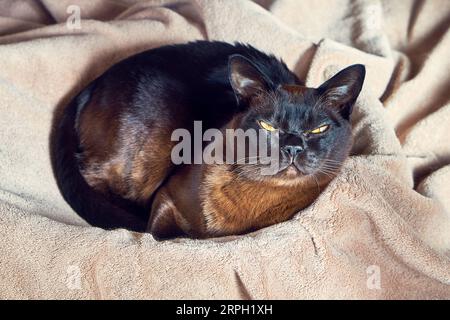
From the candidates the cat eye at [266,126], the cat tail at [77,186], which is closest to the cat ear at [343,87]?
the cat eye at [266,126]

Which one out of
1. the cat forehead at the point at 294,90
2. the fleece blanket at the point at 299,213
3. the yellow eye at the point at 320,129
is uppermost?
the cat forehead at the point at 294,90

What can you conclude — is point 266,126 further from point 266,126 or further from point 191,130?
point 191,130

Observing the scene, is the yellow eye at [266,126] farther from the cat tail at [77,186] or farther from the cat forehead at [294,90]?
the cat tail at [77,186]

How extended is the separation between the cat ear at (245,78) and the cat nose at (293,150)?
17cm

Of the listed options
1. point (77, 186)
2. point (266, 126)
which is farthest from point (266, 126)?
point (77, 186)

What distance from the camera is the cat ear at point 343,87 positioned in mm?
1261

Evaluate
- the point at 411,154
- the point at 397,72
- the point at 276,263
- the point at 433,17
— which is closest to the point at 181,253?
the point at 276,263

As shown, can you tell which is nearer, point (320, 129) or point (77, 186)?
point (320, 129)

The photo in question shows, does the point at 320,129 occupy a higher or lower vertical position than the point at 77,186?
higher

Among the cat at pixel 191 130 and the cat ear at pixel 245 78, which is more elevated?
the cat ear at pixel 245 78

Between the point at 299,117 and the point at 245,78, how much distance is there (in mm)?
155

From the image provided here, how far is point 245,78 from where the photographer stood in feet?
4.31

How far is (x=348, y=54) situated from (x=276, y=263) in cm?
81

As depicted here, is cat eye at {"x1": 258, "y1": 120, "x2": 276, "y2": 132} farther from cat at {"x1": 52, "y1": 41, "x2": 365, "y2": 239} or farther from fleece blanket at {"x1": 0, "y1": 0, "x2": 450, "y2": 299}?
fleece blanket at {"x1": 0, "y1": 0, "x2": 450, "y2": 299}
